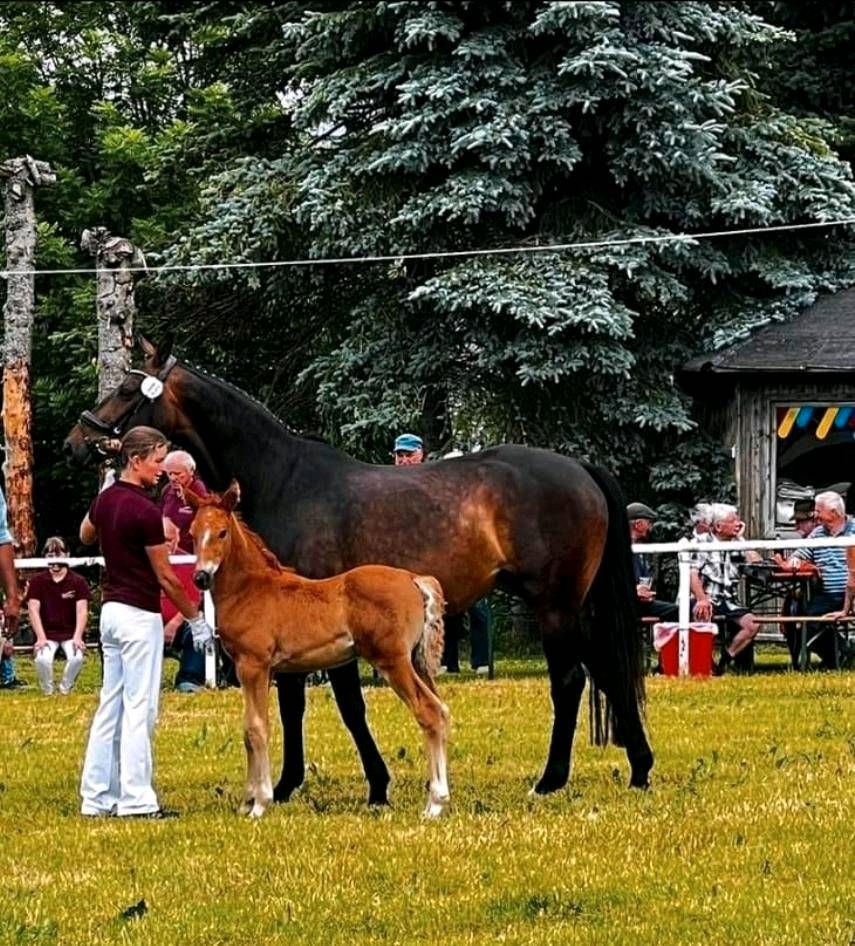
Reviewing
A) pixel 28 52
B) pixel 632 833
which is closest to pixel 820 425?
pixel 632 833

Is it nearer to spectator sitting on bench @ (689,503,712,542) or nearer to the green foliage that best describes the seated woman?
spectator sitting on bench @ (689,503,712,542)

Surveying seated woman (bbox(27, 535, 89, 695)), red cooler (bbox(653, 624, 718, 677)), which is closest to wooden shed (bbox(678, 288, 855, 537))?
red cooler (bbox(653, 624, 718, 677))

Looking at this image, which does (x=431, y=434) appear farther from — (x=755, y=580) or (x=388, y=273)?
(x=755, y=580)

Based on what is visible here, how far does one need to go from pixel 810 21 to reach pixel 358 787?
2228 centimetres

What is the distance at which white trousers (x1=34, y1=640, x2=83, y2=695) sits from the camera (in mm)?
18281

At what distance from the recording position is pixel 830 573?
17.9 meters

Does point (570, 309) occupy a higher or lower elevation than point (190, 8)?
lower

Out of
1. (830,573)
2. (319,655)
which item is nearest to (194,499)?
(319,655)

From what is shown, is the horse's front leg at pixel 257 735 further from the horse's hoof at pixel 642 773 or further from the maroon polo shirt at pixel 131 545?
the horse's hoof at pixel 642 773

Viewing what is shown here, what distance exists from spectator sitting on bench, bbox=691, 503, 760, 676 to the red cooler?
168mm

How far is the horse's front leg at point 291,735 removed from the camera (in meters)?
10.7

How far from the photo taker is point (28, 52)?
3772cm

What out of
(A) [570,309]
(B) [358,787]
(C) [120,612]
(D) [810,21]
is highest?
(D) [810,21]

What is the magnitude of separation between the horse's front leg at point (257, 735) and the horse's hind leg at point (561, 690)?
161 cm
